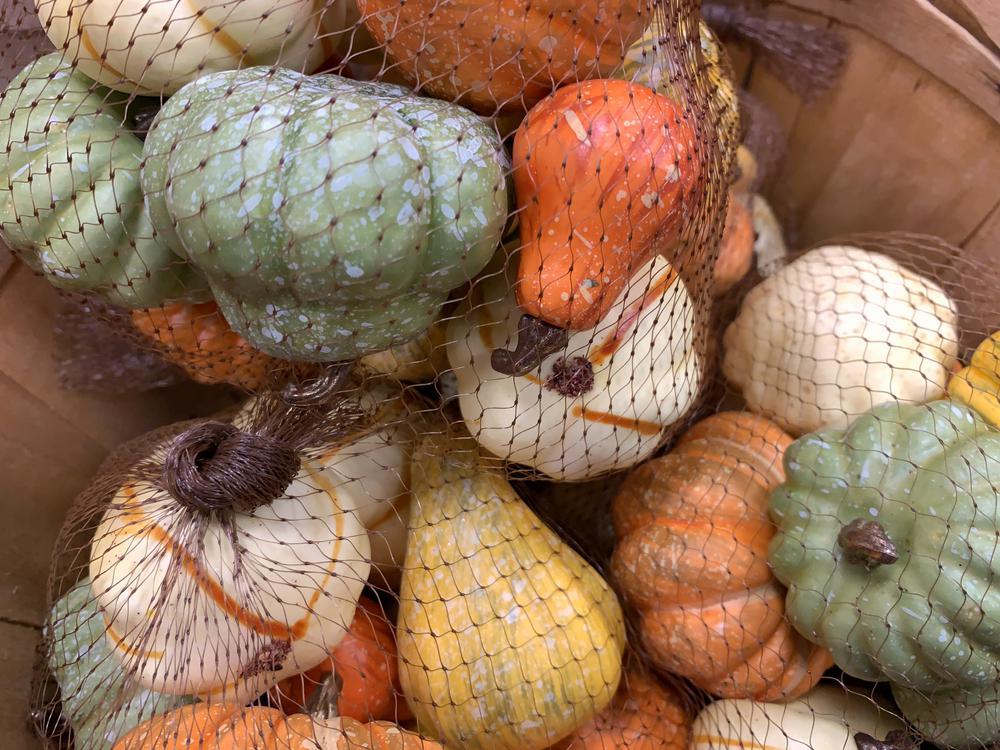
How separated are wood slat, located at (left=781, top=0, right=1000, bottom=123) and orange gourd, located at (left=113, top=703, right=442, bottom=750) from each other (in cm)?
123

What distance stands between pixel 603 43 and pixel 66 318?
905 mm

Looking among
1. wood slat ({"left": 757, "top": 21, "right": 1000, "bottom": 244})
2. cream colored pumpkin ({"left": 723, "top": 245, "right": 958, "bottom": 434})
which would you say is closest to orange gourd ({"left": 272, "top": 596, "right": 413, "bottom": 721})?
cream colored pumpkin ({"left": 723, "top": 245, "right": 958, "bottom": 434})

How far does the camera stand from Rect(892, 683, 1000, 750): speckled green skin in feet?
3.33

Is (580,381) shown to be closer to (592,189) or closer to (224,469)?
(592,189)

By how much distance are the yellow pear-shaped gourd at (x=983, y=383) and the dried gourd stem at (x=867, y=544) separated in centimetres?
27

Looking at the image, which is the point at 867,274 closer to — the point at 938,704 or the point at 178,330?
the point at 938,704

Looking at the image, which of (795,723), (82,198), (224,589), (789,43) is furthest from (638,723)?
(789,43)

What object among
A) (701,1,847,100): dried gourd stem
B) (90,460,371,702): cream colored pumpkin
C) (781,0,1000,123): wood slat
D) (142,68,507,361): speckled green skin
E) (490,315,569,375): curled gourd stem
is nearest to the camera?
(142,68,507,361): speckled green skin

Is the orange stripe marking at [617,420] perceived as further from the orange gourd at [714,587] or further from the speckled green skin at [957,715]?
the speckled green skin at [957,715]

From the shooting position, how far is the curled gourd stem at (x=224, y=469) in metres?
0.85

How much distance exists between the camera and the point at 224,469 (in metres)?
0.86

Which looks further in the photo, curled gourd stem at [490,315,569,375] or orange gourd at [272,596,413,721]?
orange gourd at [272,596,413,721]

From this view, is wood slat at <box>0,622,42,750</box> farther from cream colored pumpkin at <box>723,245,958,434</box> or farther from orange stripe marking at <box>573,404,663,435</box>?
cream colored pumpkin at <box>723,245,958,434</box>

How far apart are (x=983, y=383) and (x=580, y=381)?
2.15ft
